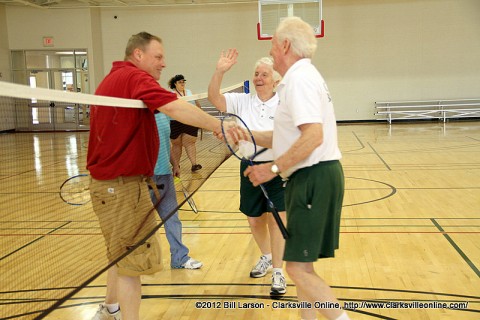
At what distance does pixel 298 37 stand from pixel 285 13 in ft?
44.6

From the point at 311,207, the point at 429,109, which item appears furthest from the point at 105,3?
the point at 311,207

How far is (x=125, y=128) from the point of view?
10.5ft

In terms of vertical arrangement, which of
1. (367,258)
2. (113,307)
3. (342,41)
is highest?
(342,41)

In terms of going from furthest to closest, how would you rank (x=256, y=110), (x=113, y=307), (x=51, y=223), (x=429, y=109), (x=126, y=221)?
(x=429, y=109) < (x=51, y=223) < (x=256, y=110) < (x=113, y=307) < (x=126, y=221)

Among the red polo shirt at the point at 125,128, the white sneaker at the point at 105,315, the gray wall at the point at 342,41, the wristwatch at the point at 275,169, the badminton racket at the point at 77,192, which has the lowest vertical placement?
the white sneaker at the point at 105,315

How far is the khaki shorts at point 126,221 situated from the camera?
3377 millimetres

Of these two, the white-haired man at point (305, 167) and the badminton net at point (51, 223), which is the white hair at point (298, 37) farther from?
the badminton net at point (51, 223)

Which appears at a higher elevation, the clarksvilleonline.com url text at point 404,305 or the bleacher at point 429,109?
the bleacher at point 429,109

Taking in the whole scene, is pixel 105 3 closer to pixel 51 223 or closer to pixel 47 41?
pixel 47 41

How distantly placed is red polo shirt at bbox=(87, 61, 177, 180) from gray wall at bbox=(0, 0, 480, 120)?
63.9ft

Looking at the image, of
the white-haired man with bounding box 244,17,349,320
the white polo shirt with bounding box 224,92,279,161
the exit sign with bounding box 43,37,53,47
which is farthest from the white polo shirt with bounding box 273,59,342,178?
the exit sign with bounding box 43,37,53,47

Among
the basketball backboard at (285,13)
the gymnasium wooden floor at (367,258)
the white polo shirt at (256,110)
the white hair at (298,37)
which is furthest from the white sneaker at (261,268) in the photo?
the basketball backboard at (285,13)

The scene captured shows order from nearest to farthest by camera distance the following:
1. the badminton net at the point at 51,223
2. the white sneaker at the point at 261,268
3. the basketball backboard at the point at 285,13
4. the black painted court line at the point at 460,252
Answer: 1. the badminton net at the point at 51,223
2. the black painted court line at the point at 460,252
3. the white sneaker at the point at 261,268
4. the basketball backboard at the point at 285,13

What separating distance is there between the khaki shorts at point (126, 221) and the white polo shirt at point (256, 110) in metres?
1.53
